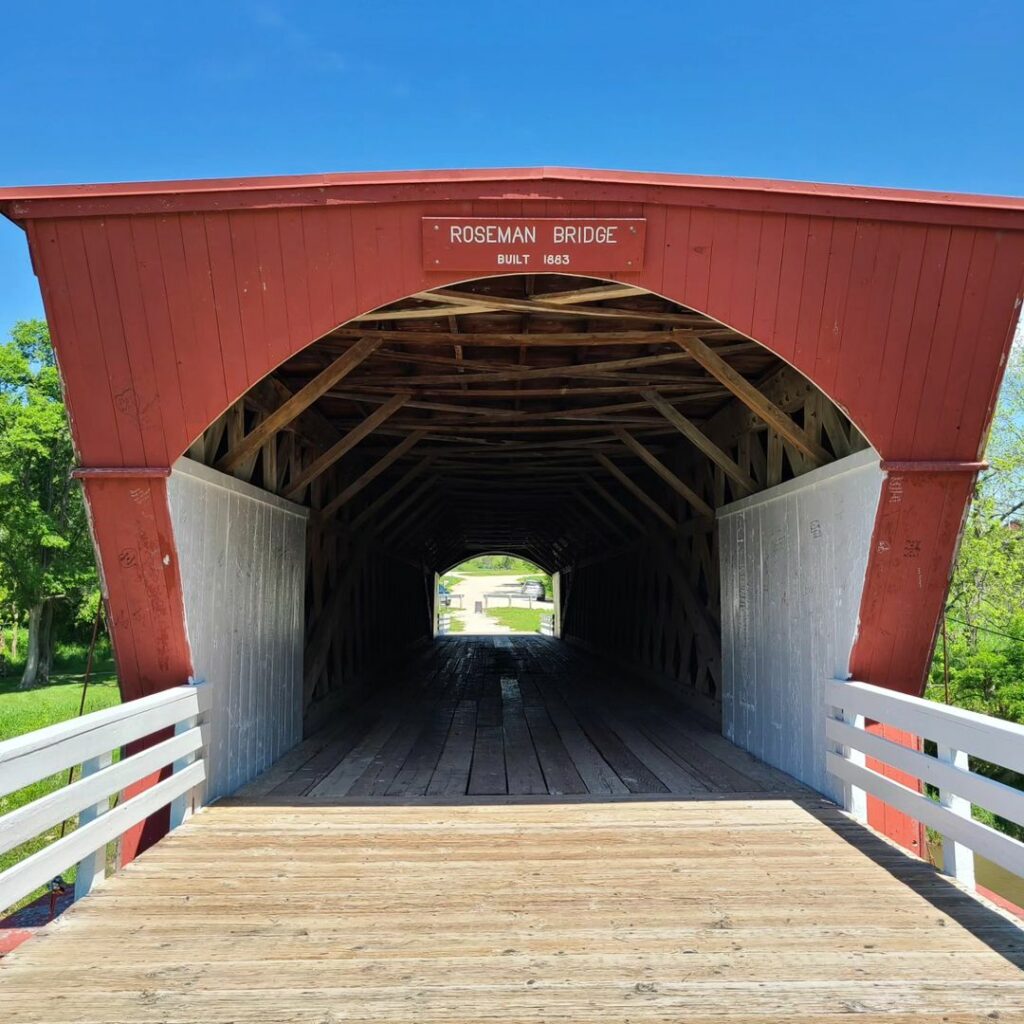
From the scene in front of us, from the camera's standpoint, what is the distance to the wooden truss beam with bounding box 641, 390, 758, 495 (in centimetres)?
608

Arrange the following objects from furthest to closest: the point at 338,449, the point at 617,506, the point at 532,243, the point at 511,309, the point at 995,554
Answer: the point at 995,554, the point at 617,506, the point at 338,449, the point at 511,309, the point at 532,243

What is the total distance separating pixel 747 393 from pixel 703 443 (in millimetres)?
1149

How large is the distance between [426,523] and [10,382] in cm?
1575

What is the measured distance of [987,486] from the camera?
1745 cm

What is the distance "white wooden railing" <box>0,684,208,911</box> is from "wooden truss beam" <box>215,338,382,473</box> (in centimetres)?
149

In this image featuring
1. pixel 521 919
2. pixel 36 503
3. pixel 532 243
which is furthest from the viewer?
pixel 36 503

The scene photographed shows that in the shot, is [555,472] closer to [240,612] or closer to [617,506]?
[617,506]

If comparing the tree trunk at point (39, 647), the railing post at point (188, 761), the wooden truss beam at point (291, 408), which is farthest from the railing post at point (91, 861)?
the tree trunk at point (39, 647)

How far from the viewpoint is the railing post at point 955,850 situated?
3320 mm

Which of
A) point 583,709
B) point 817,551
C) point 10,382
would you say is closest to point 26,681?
point 10,382

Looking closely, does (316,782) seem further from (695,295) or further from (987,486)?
(987,486)

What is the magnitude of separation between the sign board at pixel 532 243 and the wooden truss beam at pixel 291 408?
1206 mm

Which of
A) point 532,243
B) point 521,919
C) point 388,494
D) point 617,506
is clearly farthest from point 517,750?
point 617,506

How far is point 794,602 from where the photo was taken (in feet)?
17.2
